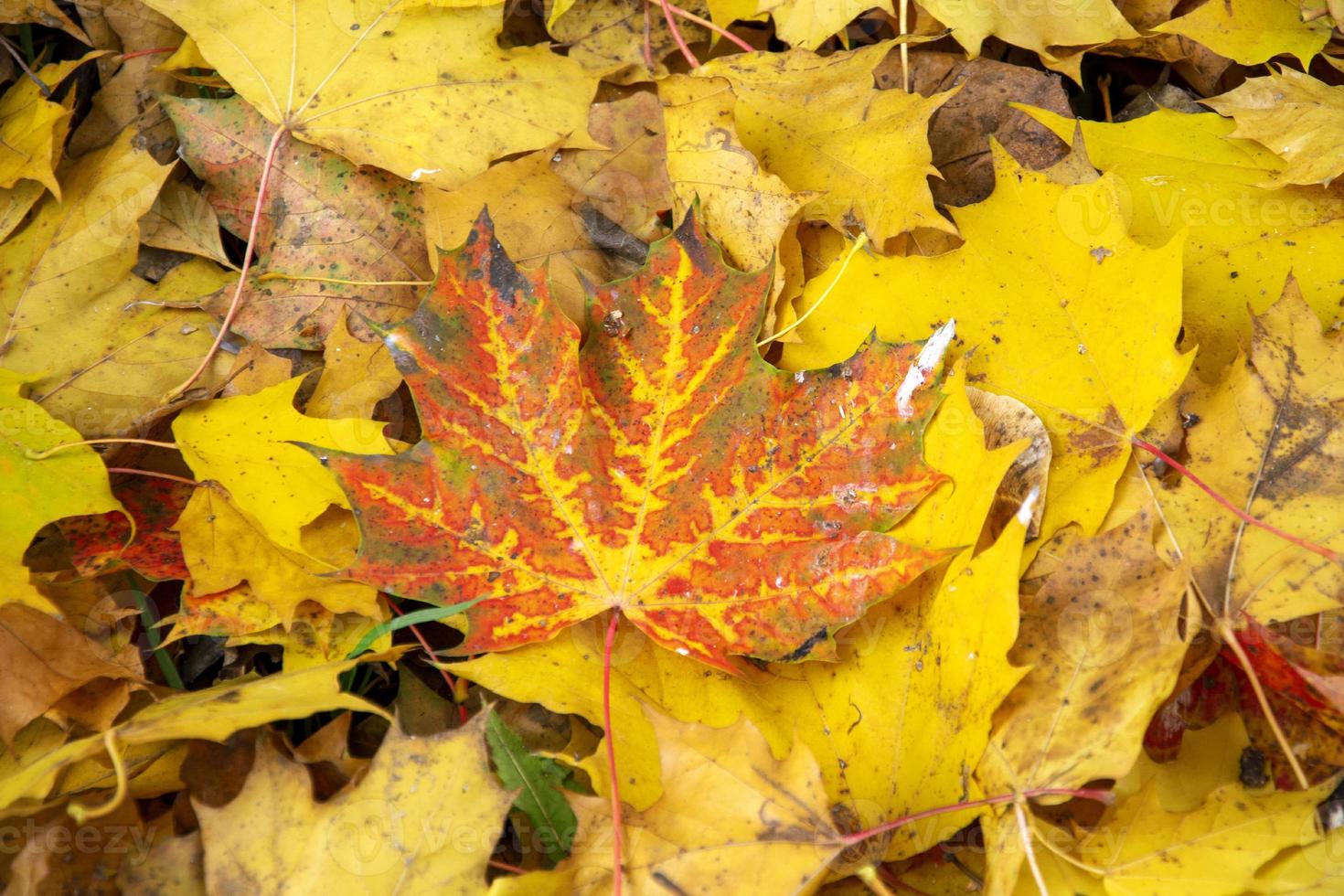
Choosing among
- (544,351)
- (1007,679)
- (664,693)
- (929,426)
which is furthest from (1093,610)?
(544,351)

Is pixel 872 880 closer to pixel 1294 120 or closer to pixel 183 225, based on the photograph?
pixel 1294 120

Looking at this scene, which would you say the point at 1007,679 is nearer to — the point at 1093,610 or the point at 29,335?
the point at 1093,610

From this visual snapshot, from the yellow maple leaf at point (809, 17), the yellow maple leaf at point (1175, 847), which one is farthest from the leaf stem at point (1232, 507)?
the yellow maple leaf at point (809, 17)

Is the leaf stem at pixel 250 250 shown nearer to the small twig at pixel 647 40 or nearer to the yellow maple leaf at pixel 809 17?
the small twig at pixel 647 40

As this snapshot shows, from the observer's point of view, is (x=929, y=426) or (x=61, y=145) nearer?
(x=929, y=426)

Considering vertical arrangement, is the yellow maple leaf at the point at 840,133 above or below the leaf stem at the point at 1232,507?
above

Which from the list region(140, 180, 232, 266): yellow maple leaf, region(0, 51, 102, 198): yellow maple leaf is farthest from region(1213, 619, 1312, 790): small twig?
region(0, 51, 102, 198): yellow maple leaf

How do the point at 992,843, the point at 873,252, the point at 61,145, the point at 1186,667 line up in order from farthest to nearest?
the point at 61,145 → the point at 873,252 → the point at 1186,667 → the point at 992,843
